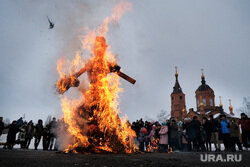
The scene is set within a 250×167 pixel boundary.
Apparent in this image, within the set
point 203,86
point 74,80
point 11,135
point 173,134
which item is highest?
point 203,86

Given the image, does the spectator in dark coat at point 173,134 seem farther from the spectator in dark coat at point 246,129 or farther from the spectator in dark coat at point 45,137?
the spectator in dark coat at point 45,137

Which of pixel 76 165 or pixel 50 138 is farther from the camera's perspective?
pixel 50 138

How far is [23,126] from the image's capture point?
12016mm

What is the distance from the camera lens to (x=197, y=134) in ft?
33.9

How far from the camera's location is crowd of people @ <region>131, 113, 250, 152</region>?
9516 millimetres

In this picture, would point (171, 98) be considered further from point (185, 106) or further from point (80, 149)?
point (80, 149)

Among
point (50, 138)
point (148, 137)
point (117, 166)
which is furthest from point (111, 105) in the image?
A: point (50, 138)

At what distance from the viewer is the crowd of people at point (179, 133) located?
31.4ft

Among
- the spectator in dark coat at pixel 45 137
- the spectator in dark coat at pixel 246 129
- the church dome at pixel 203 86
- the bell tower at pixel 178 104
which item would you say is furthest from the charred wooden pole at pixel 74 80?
the church dome at pixel 203 86

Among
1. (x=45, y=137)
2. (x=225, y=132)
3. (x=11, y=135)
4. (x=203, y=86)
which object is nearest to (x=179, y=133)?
(x=225, y=132)

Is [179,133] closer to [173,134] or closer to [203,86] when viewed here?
[173,134]

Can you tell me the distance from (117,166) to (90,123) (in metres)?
3.09

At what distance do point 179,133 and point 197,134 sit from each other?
186 cm

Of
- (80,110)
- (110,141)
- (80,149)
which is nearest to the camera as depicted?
(80,149)
